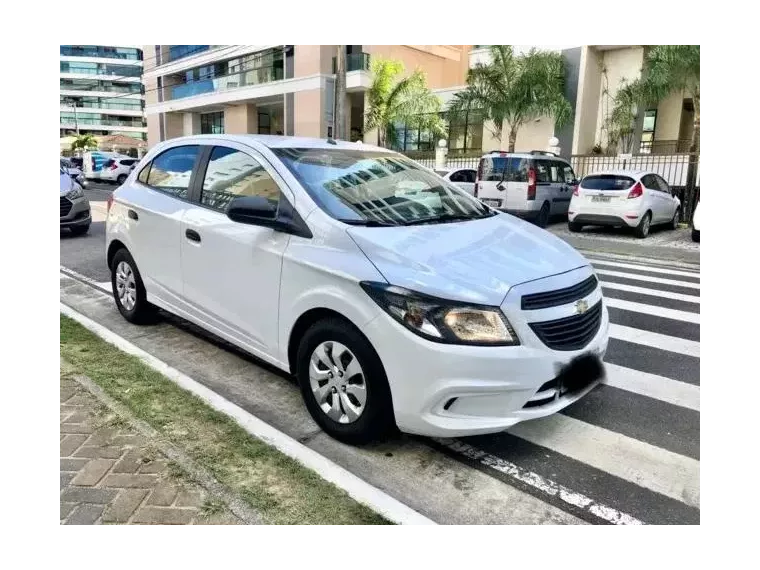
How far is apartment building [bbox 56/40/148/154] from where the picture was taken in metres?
2.14

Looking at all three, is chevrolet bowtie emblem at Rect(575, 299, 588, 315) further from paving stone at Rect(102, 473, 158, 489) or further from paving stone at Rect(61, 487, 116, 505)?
paving stone at Rect(61, 487, 116, 505)

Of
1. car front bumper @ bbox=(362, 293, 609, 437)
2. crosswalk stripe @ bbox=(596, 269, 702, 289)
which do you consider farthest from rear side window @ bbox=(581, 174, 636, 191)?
car front bumper @ bbox=(362, 293, 609, 437)

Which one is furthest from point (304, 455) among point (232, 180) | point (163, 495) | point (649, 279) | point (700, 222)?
point (649, 279)

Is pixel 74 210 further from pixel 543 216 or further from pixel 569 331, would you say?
pixel 543 216

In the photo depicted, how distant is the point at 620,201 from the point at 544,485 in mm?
10508

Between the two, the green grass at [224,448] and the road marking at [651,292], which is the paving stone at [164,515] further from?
the road marking at [651,292]

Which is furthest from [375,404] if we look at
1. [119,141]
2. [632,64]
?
[119,141]

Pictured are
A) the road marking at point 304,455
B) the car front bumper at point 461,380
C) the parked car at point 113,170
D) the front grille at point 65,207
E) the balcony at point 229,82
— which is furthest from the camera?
the balcony at point 229,82

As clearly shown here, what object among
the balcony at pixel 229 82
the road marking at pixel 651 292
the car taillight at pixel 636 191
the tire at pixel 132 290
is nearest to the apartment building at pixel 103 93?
the tire at pixel 132 290

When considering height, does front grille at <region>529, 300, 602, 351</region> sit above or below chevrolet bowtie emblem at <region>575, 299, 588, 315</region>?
below

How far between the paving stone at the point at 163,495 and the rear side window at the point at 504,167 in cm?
1182

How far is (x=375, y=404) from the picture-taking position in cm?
289

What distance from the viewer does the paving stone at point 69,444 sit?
2.94 m

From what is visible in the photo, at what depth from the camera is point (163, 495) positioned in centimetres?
260
